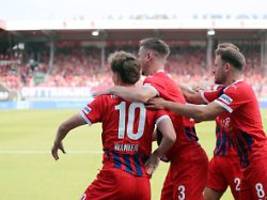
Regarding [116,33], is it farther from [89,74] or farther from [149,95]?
[149,95]

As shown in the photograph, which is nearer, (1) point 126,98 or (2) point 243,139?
(1) point 126,98

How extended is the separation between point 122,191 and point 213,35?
142 ft

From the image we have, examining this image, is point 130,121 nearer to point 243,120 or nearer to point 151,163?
point 151,163

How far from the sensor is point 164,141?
4.55 m

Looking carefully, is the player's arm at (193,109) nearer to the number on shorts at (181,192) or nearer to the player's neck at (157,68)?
the player's neck at (157,68)

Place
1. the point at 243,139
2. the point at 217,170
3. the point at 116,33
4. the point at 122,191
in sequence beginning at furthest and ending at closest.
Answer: the point at 116,33 → the point at 217,170 → the point at 243,139 → the point at 122,191

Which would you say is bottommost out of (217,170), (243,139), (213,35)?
(217,170)

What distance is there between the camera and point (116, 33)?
1863 inches

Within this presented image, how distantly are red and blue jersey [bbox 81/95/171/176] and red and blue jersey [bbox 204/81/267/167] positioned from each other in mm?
818

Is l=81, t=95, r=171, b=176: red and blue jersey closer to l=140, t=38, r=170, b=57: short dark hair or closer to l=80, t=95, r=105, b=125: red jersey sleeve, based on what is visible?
l=80, t=95, r=105, b=125: red jersey sleeve

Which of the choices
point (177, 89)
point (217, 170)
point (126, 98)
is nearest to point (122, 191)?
point (126, 98)

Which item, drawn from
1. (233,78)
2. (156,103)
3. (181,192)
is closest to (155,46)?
(156,103)

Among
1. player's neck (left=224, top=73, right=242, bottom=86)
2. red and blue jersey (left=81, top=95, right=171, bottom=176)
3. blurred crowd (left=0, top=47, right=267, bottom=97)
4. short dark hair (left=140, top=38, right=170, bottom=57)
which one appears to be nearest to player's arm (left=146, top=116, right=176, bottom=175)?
red and blue jersey (left=81, top=95, right=171, bottom=176)

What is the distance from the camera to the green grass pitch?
8.30 meters
